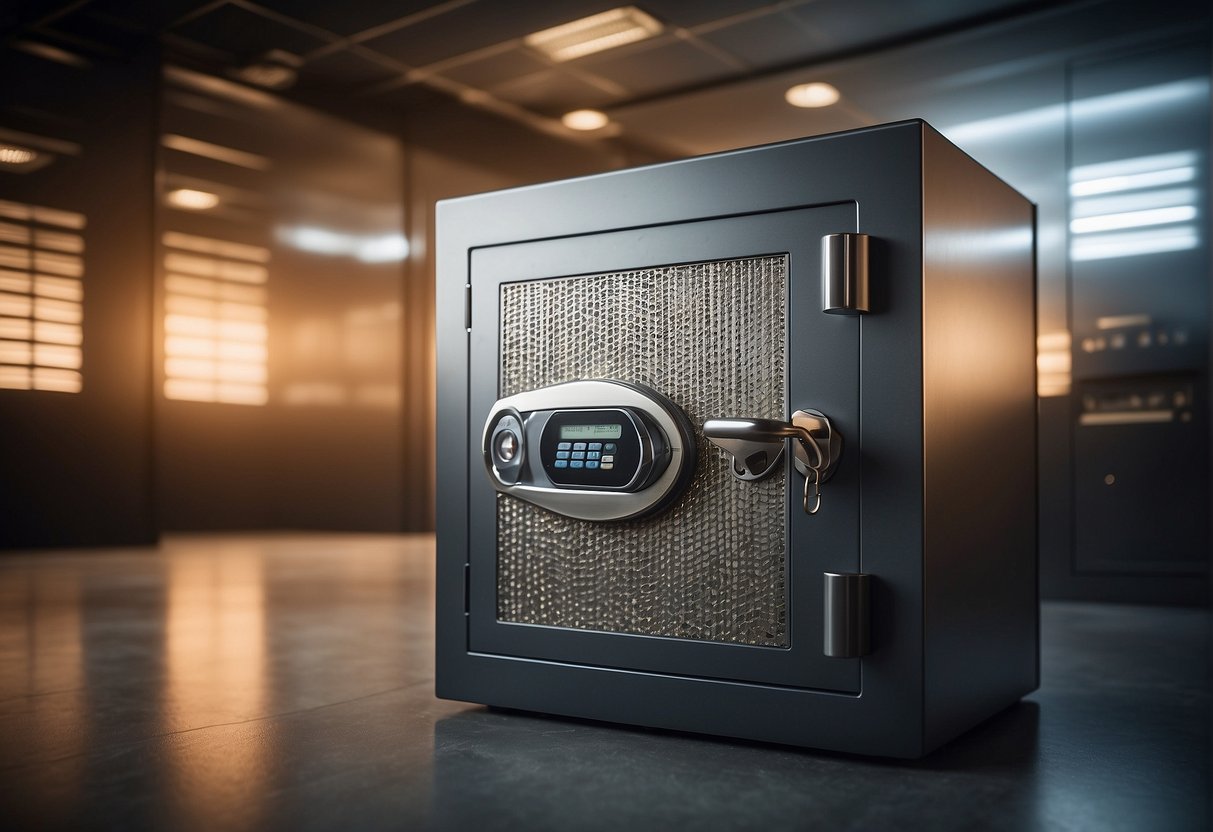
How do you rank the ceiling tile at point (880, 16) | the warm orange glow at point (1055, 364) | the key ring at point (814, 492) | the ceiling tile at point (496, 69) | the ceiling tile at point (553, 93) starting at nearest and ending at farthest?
the key ring at point (814, 492), the warm orange glow at point (1055, 364), the ceiling tile at point (880, 16), the ceiling tile at point (496, 69), the ceiling tile at point (553, 93)

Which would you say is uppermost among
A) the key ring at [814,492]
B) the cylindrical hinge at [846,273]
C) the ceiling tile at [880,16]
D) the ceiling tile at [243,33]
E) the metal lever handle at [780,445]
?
the ceiling tile at [243,33]

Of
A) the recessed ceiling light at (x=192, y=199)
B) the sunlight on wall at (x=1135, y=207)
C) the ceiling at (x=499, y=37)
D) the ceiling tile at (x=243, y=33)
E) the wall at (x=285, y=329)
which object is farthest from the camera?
the wall at (x=285, y=329)

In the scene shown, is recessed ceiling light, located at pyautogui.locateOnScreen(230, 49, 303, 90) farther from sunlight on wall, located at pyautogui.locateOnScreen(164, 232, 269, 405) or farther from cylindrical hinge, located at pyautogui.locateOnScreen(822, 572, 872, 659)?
cylindrical hinge, located at pyautogui.locateOnScreen(822, 572, 872, 659)

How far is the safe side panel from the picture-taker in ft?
2.33

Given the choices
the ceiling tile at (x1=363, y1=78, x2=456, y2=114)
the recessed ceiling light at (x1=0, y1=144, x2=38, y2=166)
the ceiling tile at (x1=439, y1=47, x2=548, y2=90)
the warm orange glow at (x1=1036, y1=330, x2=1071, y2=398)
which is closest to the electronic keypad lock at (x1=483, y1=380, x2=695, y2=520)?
the warm orange glow at (x1=1036, y1=330, x2=1071, y2=398)

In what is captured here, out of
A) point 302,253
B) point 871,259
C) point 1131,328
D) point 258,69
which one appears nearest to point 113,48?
point 258,69

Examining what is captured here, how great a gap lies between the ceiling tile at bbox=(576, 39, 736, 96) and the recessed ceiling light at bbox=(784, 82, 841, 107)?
0.70ft

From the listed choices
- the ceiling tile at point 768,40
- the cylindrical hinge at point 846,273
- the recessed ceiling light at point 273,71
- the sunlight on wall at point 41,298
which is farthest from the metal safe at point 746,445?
the recessed ceiling light at point 273,71

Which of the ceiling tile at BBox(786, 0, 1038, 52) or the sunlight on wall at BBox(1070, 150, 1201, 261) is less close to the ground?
the ceiling tile at BBox(786, 0, 1038, 52)

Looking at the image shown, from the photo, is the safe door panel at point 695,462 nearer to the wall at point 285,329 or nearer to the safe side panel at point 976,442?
the safe side panel at point 976,442

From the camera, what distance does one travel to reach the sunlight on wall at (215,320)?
426 cm

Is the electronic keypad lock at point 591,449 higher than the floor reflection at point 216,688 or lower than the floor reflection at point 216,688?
higher

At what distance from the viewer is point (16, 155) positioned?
3291mm

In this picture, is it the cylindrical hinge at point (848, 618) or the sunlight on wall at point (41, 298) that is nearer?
the cylindrical hinge at point (848, 618)
